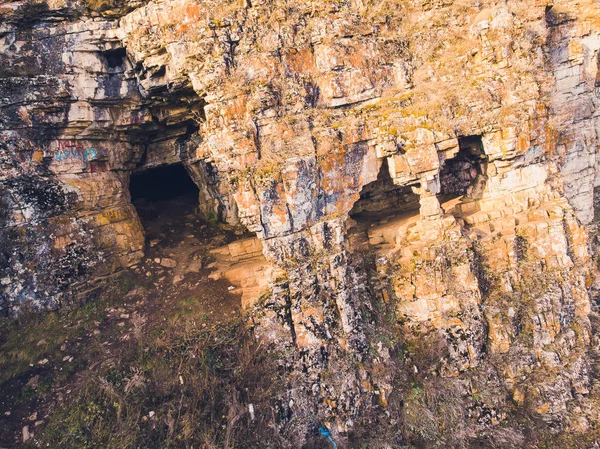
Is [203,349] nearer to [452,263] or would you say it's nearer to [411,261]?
[411,261]

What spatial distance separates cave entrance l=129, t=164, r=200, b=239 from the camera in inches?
547

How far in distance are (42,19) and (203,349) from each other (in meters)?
9.90

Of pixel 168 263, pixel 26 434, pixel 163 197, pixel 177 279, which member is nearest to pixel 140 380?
pixel 26 434

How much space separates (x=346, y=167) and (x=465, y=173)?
4212 millimetres

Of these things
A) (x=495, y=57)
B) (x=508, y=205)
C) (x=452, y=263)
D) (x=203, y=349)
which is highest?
(x=495, y=57)

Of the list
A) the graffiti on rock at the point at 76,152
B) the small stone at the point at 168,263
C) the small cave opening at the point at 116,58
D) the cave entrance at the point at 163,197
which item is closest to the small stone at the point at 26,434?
the small stone at the point at 168,263

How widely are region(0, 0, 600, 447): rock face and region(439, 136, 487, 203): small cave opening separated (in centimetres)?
8

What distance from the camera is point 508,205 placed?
1066 centimetres

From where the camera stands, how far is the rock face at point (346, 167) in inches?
363

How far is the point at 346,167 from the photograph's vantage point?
31.1 feet

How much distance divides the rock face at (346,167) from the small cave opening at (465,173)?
8cm

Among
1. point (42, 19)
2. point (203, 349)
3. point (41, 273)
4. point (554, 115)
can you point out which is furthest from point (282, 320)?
point (554, 115)

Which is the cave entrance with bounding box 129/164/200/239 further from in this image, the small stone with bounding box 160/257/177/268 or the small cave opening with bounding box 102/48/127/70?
the small cave opening with bounding box 102/48/127/70

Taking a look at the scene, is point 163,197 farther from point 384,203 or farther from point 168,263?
point 384,203
